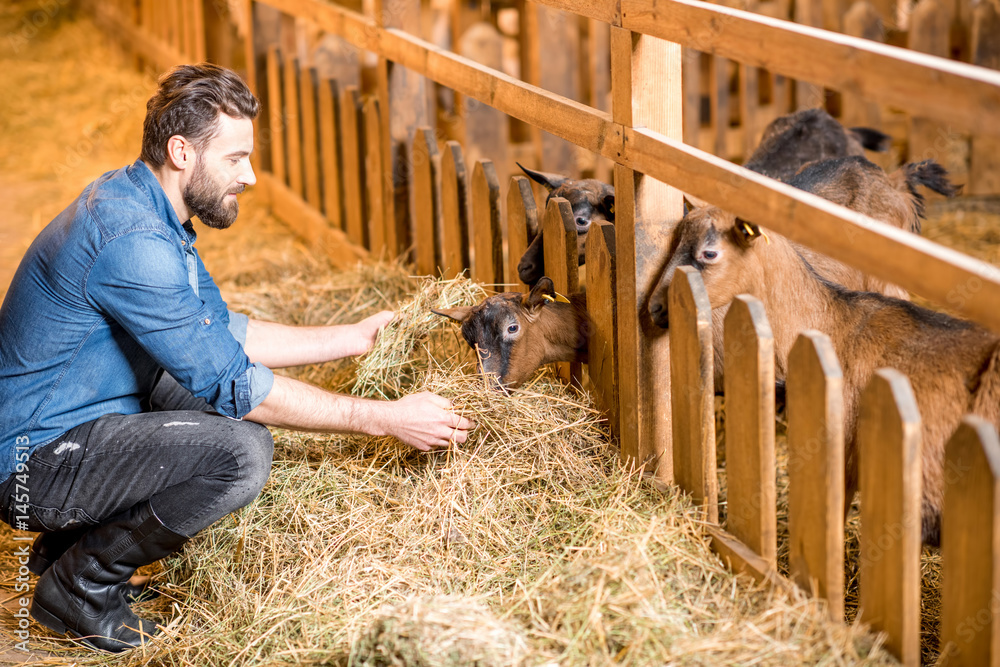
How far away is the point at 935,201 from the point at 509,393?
6.47 m

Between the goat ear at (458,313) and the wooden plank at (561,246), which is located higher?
the wooden plank at (561,246)

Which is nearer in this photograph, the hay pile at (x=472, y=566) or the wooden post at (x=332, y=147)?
the hay pile at (x=472, y=566)

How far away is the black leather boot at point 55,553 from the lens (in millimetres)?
3959

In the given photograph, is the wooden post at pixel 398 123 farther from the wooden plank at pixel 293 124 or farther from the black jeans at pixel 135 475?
the black jeans at pixel 135 475

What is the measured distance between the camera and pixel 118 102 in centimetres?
1122

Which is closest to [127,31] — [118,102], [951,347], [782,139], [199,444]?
[118,102]

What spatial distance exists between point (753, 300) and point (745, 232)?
55 centimetres

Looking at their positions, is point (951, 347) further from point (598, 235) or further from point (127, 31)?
point (127, 31)

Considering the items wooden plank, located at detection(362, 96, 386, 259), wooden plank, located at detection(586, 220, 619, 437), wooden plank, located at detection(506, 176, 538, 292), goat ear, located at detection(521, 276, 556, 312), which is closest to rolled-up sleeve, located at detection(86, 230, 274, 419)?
goat ear, located at detection(521, 276, 556, 312)

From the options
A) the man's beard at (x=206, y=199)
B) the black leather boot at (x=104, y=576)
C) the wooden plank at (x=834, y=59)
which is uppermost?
the wooden plank at (x=834, y=59)

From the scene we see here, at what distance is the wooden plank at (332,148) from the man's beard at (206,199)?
341cm

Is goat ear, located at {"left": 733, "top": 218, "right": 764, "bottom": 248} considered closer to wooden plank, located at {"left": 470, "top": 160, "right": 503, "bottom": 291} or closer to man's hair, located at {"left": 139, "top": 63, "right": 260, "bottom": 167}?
wooden plank, located at {"left": 470, "top": 160, "right": 503, "bottom": 291}

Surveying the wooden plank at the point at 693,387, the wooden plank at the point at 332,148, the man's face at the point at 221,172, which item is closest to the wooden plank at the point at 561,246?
the wooden plank at the point at 693,387

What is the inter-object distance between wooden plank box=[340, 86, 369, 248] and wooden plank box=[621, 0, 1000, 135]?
3.70 meters
